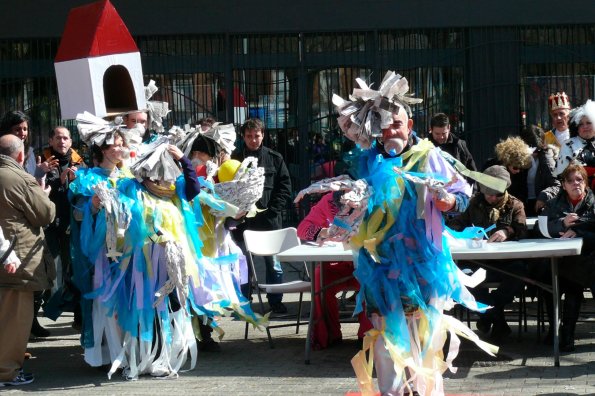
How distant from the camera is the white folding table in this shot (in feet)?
22.4

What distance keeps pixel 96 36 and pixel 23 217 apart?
5.39 feet

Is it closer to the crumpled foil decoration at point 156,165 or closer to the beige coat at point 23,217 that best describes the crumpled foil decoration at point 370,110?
the crumpled foil decoration at point 156,165

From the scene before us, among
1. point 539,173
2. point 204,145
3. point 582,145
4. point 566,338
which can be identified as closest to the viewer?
point 566,338

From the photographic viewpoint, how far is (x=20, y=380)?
6984mm

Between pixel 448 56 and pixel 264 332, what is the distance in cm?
609

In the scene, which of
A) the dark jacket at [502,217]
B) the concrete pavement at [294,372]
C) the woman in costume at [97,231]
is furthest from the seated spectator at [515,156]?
the woman in costume at [97,231]

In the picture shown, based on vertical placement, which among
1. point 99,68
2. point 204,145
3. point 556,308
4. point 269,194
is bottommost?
point 556,308

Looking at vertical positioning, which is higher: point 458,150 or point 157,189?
point 458,150

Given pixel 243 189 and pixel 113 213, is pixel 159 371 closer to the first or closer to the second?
pixel 113 213

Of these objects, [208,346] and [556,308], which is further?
[208,346]

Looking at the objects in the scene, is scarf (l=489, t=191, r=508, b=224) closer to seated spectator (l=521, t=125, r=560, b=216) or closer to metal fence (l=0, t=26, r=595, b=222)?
seated spectator (l=521, t=125, r=560, b=216)

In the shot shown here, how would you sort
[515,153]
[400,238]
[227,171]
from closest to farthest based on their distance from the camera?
[400,238] → [227,171] → [515,153]

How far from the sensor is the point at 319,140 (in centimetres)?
1367

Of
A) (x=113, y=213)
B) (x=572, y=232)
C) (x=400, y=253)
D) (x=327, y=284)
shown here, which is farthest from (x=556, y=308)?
(x=113, y=213)
